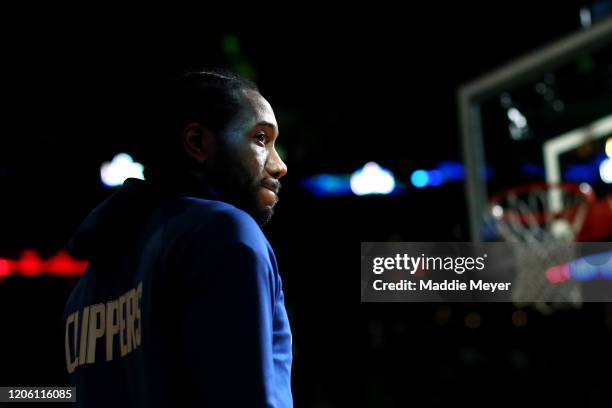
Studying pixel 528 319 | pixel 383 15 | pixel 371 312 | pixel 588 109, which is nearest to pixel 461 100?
pixel 588 109

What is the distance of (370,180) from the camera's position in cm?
962

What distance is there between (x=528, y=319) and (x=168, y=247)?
13.8 m

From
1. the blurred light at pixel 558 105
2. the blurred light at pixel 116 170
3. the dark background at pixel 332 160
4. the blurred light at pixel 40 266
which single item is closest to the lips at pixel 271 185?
the dark background at pixel 332 160

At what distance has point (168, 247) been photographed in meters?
1.15

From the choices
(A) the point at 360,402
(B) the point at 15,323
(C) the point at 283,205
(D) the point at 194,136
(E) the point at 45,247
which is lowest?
(D) the point at 194,136

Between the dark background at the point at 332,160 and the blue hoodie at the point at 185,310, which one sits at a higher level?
the dark background at the point at 332,160

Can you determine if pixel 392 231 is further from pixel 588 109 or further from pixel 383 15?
pixel 588 109

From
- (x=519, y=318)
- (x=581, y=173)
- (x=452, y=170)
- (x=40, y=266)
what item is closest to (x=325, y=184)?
(x=452, y=170)

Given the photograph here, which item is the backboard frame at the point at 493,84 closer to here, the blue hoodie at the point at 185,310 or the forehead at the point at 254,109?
the forehead at the point at 254,109

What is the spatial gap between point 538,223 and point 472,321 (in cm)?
1020

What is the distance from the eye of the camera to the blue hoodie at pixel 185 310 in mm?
1046

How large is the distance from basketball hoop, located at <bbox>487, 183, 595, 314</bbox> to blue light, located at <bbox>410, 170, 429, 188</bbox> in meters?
4.99

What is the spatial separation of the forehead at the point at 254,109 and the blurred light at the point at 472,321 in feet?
43.7

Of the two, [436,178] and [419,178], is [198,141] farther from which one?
[436,178]
